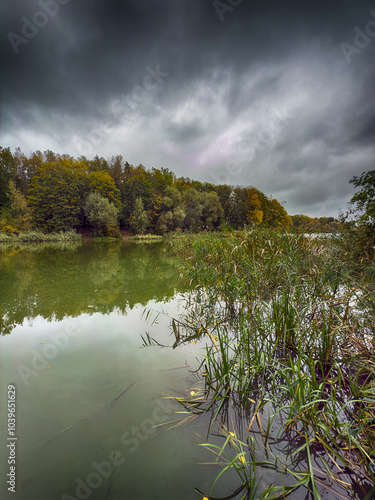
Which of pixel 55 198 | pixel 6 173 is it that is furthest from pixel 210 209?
pixel 6 173

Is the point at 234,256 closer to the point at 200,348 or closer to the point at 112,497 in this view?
the point at 200,348

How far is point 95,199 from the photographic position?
31.1m

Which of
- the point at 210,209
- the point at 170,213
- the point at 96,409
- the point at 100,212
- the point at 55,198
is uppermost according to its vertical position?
the point at 55,198

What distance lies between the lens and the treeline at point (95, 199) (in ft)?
99.6

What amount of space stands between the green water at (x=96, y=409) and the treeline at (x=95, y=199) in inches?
969

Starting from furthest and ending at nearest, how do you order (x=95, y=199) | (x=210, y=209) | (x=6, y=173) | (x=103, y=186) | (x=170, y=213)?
(x=210, y=209) → (x=103, y=186) → (x=170, y=213) → (x=6, y=173) → (x=95, y=199)

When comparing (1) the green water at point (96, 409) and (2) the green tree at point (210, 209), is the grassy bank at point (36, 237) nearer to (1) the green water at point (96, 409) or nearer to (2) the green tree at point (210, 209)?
(2) the green tree at point (210, 209)

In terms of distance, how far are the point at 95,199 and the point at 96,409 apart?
33.0 metres

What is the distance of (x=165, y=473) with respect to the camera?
146 centimetres

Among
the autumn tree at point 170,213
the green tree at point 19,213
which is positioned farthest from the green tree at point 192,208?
the green tree at point 19,213

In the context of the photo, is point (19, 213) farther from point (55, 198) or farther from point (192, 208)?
point (192, 208)

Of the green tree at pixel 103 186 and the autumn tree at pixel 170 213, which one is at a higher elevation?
the green tree at pixel 103 186

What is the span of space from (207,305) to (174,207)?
109ft

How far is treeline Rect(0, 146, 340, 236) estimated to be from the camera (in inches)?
1195
